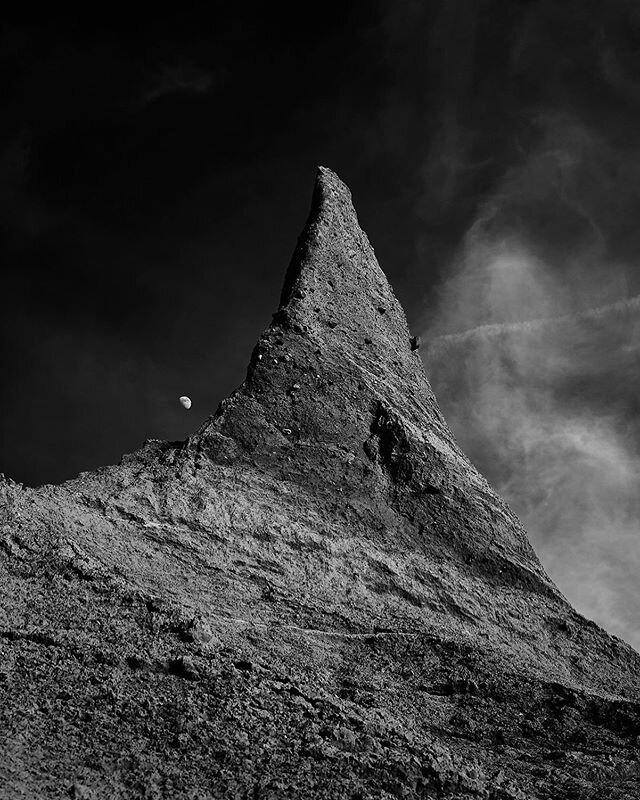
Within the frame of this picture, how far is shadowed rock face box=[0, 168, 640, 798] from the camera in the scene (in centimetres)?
834

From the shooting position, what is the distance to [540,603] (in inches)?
609

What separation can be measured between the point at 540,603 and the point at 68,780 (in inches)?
432

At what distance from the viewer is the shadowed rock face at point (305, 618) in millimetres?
8344

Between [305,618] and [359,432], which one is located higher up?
[359,432]

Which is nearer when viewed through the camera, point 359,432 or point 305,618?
point 305,618

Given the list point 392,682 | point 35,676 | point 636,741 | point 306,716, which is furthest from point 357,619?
point 35,676

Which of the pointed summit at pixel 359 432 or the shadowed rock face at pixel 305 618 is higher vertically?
the pointed summit at pixel 359 432

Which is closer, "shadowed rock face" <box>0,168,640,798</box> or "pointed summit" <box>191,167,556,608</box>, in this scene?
"shadowed rock face" <box>0,168,640,798</box>

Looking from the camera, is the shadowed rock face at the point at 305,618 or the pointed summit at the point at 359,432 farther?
the pointed summit at the point at 359,432

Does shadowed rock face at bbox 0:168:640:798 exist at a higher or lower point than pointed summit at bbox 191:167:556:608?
lower

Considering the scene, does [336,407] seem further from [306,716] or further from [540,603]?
[306,716]

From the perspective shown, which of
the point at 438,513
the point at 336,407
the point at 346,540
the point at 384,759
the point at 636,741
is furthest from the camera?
the point at 336,407

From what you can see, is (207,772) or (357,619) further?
(357,619)

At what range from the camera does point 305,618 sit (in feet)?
40.5
